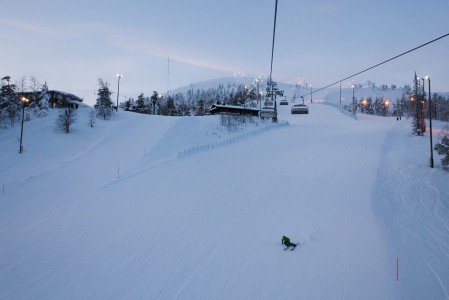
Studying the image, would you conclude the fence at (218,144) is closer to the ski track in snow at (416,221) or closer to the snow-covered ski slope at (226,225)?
the snow-covered ski slope at (226,225)

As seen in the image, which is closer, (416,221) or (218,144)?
(416,221)

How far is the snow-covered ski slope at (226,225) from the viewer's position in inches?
367

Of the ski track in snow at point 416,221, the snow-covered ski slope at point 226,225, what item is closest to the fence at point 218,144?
the snow-covered ski slope at point 226,225

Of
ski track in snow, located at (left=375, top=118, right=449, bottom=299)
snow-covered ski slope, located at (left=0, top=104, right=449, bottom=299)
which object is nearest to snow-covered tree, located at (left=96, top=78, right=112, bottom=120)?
snow-covered ski slope, located at (left=0, top=104, right=449, bottom=299)

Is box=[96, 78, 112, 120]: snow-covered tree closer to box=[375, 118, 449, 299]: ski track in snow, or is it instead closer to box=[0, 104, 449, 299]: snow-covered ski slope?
box=[0, 104, 449, 299]: snow-covered ski slope

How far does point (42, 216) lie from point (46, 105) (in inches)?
1495

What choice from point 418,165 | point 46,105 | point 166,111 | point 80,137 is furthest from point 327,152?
point 166,111

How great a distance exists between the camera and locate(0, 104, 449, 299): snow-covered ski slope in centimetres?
933

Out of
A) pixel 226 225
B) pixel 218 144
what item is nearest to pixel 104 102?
pixel 218 144

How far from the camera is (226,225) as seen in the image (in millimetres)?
13391

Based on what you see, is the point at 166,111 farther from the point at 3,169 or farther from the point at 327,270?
the point at 327,270

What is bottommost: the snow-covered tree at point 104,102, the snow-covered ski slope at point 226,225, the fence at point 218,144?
the snow-covered ski slope at point 226,225

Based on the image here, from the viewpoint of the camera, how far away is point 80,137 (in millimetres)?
35906

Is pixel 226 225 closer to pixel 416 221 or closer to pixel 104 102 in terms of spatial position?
pixel 416 221
